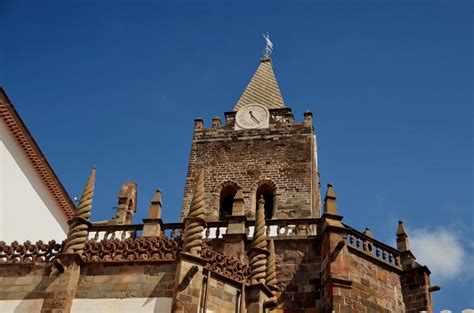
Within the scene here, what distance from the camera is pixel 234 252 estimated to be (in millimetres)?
18953

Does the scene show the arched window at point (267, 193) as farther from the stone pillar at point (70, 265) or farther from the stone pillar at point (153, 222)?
the stone pillar at point (70, 265)

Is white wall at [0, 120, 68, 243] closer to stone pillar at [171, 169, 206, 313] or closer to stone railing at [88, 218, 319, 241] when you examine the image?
stone railing at [88, 218, 319, 241]

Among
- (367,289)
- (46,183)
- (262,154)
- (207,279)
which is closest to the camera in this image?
(207,279)

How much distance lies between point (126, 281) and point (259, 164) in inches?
638

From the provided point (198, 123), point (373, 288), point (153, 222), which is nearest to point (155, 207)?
point (153, 222)

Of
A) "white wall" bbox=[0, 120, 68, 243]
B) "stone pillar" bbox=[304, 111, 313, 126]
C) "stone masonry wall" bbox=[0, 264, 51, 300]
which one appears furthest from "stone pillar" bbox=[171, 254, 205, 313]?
"stone pillar" bbox=[304, 111, 313, 126]

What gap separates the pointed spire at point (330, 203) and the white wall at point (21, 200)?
991 centimetres

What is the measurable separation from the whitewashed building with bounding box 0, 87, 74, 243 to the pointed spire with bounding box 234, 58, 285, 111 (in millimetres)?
12802

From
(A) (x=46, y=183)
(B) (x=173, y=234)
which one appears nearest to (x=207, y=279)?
(B) (x=173, y=234)

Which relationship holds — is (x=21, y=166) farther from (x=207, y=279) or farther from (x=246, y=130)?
(x=246, y=130)

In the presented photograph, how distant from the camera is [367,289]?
18.1 m

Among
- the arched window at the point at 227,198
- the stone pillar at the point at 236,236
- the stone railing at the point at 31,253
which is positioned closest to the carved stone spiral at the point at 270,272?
the stone pillar at the point at 236,236

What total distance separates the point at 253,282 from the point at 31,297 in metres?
4.90

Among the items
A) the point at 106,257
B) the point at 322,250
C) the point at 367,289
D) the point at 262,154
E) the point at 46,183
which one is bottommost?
the point at 106,257
